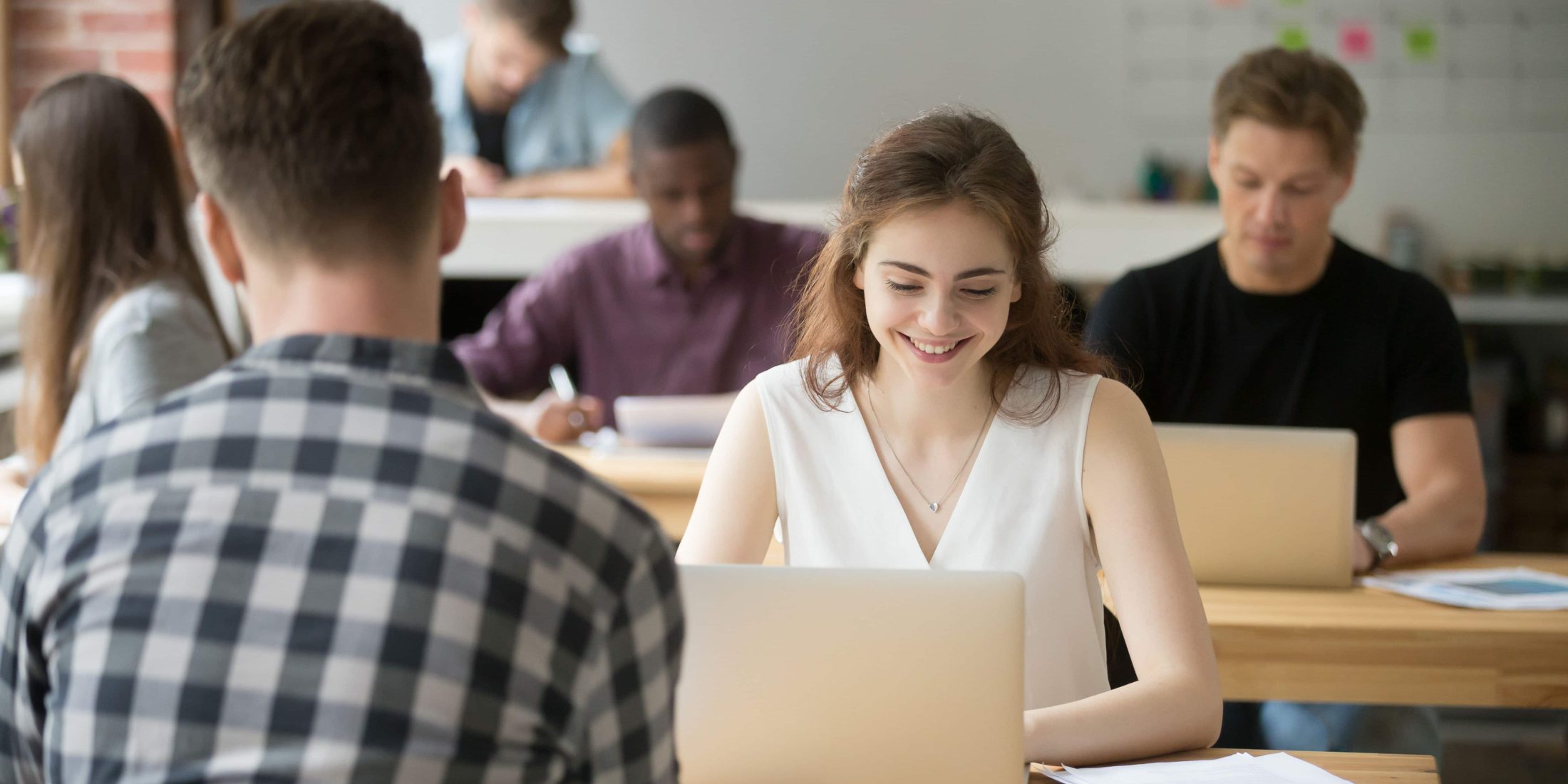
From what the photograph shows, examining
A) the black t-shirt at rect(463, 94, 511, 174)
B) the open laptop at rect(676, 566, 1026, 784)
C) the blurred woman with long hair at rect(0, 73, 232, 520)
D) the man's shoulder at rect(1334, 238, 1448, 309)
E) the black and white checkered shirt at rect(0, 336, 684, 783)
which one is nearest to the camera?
the black and white checkered shirt at rect(0, 336, 684, 783)

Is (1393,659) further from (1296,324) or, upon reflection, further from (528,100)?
(528,100)

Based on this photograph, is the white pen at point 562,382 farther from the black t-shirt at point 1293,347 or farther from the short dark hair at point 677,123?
the black t-shirt at point 1293,347

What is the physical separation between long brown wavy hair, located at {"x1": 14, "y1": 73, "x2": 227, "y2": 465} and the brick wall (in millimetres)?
2398

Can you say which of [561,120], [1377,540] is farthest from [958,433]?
[561,120]

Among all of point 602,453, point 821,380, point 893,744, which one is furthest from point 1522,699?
point 602,453

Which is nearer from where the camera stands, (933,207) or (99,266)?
(933,207)

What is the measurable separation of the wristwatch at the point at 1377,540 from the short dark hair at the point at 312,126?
1.55 m

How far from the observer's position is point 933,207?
146 centimetres

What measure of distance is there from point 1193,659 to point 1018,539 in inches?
9.3

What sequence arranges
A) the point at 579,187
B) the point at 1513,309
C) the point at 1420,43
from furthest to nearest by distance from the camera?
the point at 1420,43 → the point at 1513,309 → the point at 579,187

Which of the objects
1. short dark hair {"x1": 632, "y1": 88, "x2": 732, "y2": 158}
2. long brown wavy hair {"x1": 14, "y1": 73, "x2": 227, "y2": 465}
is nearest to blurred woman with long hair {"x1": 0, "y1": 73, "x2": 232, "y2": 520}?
long brown wavy hair {"x1": 14, "y1": 73, "x2": 227, "y2": 465}

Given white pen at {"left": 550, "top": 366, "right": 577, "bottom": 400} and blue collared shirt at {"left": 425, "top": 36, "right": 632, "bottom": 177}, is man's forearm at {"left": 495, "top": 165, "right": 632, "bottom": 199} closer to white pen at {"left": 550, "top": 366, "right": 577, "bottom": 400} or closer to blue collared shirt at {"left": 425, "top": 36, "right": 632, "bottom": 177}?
blue collared shirt at {"left": 425, "top": 36, "right": 632, "bottom": 177}

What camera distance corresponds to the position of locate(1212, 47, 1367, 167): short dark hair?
2148 mm

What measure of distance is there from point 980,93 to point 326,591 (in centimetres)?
498
